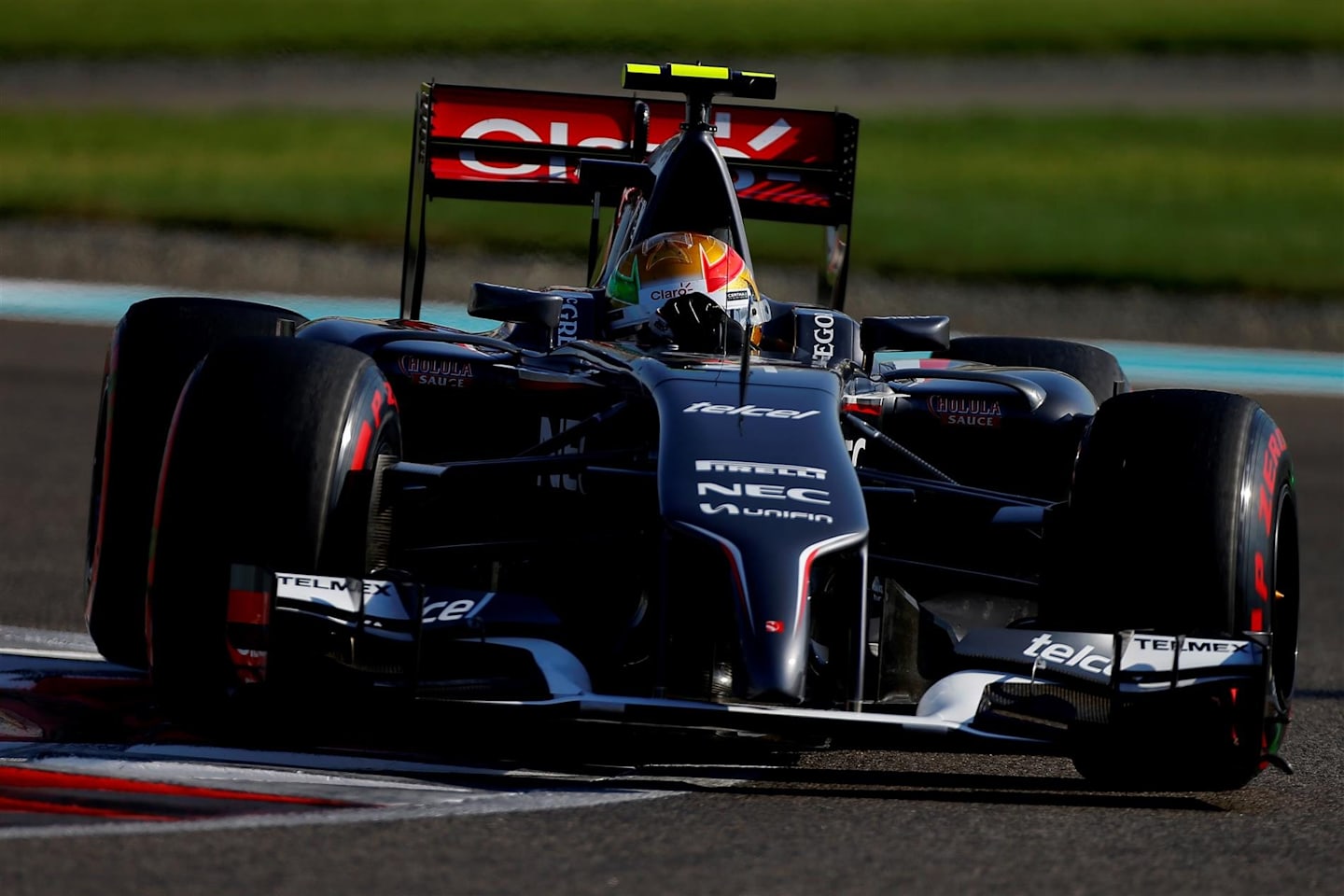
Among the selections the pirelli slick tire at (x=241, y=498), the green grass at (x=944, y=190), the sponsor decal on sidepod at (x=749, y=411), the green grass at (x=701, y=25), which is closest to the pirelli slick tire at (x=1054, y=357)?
the sponsor decal on sidepod at (x=749, y=411)

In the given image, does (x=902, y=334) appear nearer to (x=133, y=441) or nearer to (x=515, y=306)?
(x=515, y=306)

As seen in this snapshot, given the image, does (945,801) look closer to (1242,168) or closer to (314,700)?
(314,700)

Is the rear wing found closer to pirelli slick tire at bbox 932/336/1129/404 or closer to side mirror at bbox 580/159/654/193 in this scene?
pirelli slick tire at bbox 932/336/1129/404

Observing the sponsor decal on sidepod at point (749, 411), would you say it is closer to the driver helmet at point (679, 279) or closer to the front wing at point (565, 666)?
the front wing at point (565, 666)

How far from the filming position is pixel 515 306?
248 inches

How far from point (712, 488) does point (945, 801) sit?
914 millimetres

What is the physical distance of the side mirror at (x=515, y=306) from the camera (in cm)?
629

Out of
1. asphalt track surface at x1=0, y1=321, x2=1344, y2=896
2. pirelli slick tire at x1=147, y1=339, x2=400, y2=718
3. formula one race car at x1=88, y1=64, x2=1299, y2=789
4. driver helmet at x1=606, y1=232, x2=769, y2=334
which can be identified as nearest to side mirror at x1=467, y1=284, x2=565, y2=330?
formula one race car at x1=88, y1=64, x2=1299, y2=789

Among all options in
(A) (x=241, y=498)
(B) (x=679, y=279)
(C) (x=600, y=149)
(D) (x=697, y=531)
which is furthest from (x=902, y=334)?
(C) (x=600, y=149)

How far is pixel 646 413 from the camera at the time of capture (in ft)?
19.6

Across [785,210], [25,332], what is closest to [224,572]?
[785,210]

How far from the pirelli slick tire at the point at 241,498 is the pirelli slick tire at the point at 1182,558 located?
1.84 m

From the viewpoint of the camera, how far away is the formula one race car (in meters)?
4.87

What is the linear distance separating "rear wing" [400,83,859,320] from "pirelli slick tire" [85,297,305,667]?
189 centimetres
